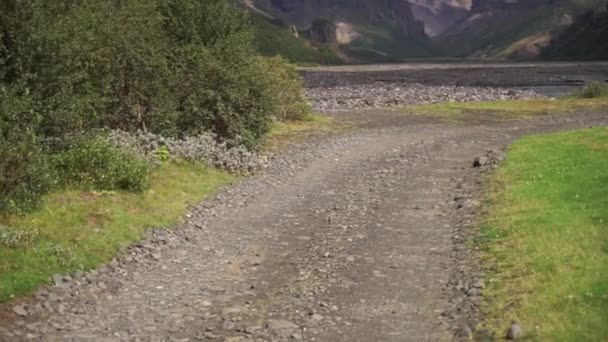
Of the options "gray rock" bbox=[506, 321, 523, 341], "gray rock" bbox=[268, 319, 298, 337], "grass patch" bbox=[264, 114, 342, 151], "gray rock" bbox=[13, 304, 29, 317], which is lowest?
"grass patch" bbox=[264, 114, 342, 151]

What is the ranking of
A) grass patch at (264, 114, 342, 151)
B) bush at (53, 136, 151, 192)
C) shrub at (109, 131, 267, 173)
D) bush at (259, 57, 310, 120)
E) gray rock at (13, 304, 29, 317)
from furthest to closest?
bush at (259, 57, 310, 120)
grass patch at (264, 114, 342, 151)
shrub at (109, 131, 267, 173)
bush at (53, 136, 151, 192)
gray rock at (13, 304, 29, 317)

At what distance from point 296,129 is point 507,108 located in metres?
24.7

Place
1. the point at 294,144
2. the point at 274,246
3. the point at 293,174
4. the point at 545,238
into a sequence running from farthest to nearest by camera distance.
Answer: the point at 294,144 → the point at 293,174 → the point at 274,246 → the point at 545,238

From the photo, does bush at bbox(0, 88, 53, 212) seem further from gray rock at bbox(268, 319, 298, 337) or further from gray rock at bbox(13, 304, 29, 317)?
gray rock at bbox(268, 319, 298, 337)

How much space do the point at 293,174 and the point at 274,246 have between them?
10.7 meters

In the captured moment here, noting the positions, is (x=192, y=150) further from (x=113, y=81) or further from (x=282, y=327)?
(x=282, y=327)

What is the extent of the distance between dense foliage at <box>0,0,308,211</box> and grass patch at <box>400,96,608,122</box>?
25.4m

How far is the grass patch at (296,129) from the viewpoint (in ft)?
127

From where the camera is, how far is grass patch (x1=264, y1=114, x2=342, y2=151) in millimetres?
38650

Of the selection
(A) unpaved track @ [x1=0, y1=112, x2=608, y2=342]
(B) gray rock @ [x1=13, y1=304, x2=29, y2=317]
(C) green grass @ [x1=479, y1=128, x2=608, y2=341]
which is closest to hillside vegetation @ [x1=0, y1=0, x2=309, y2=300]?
(B) gray rock @ [x1=13, y1=304, x2=29, y2=317]

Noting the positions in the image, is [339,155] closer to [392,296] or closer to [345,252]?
[345,252]

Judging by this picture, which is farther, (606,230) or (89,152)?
(89,152)

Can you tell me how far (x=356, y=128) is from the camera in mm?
47406

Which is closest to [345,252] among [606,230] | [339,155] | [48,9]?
[606,230]
